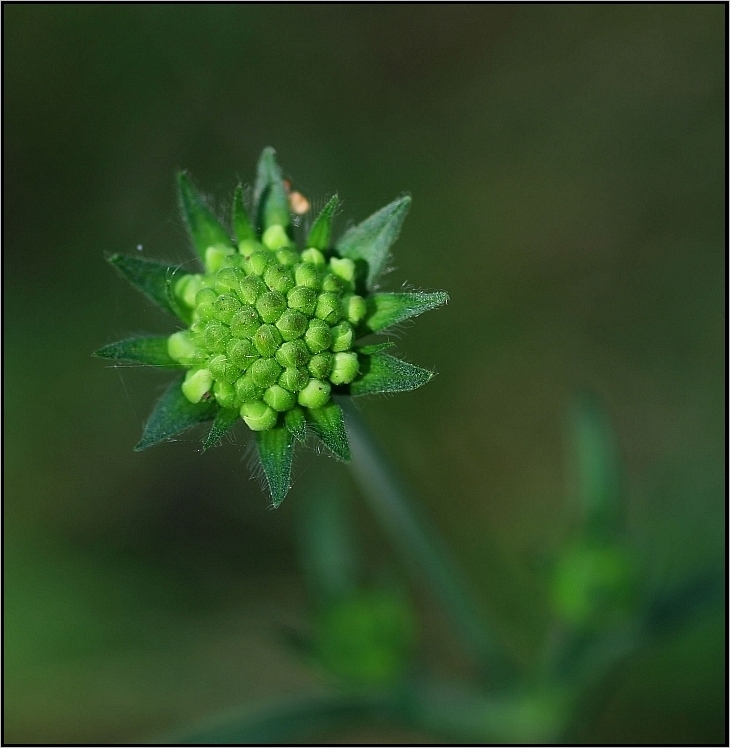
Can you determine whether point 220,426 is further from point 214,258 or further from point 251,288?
point 214,258

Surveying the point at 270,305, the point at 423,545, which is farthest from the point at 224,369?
the point at 423,545

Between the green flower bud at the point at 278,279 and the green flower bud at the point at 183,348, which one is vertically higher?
the green flower bud at the point at 278,279

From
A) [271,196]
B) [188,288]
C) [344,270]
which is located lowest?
[344,270]

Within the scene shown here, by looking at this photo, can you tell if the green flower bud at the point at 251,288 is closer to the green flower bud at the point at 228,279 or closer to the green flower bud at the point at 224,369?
the green flower bud at the point at 228,279

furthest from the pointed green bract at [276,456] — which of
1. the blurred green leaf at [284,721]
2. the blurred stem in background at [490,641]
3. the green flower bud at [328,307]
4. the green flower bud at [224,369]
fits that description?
the blurred green leaf at [284,721]

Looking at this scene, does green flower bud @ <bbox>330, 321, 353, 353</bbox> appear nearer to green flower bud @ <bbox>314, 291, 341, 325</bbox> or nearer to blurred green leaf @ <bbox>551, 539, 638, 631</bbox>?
green flower bud @ <bbox>314, 291, 341, 325</bbox>

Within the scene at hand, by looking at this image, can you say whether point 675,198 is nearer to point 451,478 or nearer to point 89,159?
point 451,478
